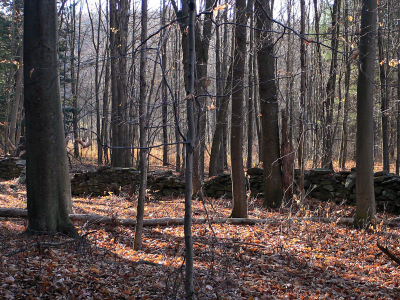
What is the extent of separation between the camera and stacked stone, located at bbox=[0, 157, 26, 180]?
15.3 metres

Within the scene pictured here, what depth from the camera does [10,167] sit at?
15453mm

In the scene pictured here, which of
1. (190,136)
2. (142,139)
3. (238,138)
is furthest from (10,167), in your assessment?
(190,136)

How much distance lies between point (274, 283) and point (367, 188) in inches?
150

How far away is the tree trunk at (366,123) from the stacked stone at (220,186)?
528 cm

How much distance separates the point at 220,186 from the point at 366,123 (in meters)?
6.17

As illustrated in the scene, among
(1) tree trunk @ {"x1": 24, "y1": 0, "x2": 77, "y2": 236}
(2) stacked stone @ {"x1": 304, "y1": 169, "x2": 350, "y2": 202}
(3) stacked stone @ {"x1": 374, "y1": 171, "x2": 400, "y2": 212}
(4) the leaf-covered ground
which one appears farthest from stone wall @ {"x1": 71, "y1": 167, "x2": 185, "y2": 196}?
(1) tree trunk @ {"x1": 24, "y1": 0, "x2": 77, "y2": 236}

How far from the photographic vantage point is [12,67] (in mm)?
18625

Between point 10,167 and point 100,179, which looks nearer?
point 100,179

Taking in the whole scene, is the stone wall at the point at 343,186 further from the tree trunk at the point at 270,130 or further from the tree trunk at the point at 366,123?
the tree trunk at the point at 366,123

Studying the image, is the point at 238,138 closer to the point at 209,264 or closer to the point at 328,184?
the point at 209,264

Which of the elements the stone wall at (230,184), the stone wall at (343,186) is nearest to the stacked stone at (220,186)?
the stone wall at (230,184)

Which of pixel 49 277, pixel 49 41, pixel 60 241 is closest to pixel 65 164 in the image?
pixel 60 241

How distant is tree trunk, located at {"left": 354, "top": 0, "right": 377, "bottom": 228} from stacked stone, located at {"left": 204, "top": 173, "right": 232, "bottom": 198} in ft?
17.3

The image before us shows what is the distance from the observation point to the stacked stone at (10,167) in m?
15.3
